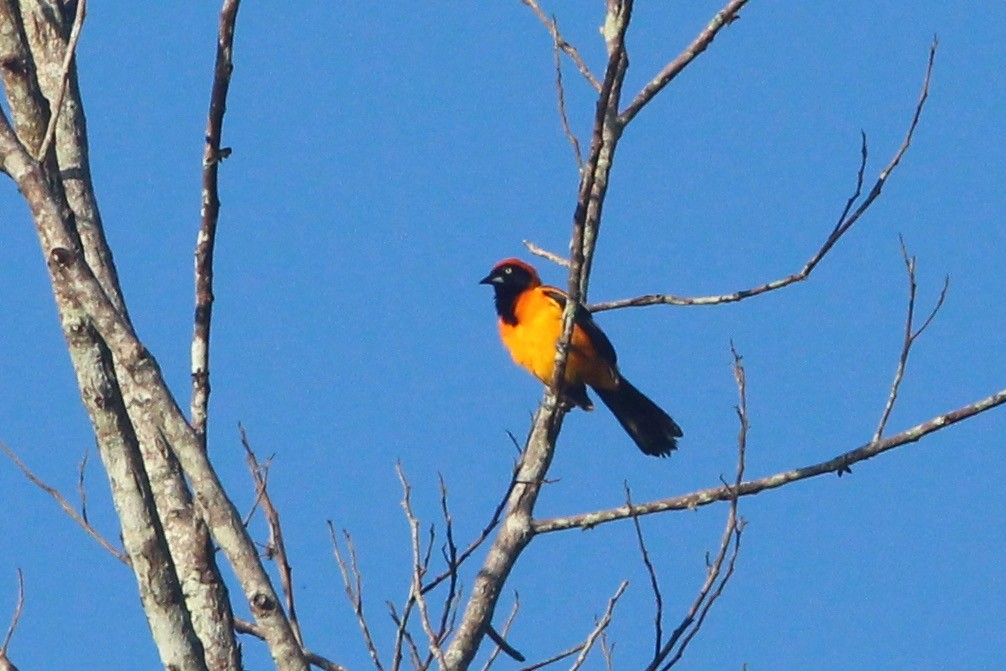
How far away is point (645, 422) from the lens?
765cm

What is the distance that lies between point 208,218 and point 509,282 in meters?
4.40

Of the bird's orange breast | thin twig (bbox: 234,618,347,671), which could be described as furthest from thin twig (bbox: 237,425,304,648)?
the bird's orange breast

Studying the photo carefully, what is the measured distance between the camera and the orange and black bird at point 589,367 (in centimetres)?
752

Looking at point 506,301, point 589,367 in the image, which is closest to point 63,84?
point 589,367

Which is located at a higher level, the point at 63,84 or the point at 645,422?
the point at 645,422

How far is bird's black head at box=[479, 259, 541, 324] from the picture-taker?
7965 mm

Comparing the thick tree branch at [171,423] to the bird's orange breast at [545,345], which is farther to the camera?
the bird's orange breast at [545,345]

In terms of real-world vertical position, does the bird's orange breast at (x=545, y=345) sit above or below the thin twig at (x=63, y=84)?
above

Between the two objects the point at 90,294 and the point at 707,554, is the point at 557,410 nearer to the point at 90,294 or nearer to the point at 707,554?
the point at 707,554

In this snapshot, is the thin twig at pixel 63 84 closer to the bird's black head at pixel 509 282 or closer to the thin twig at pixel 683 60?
the thin twig at pixel 683 60

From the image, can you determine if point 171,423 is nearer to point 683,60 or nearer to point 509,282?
point 683,60

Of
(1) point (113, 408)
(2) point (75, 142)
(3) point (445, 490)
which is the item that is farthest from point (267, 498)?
(2) point (75, 142)

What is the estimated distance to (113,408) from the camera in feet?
10.8

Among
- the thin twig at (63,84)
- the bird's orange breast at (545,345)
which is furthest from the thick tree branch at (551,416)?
the bird's orange breast at (545,345)
